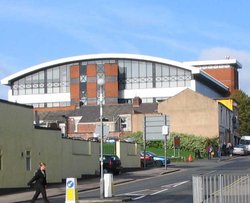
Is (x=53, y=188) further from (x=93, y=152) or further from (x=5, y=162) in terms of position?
(x=93, y=152)

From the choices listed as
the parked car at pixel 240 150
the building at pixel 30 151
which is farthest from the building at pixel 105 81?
the building at pixel 30 151

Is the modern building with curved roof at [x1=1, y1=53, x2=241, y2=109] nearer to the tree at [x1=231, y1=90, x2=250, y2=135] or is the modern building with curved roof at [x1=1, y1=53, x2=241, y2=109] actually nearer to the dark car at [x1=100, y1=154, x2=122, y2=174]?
the tree at [x1=231, y1=90, x2=250, y2=135]

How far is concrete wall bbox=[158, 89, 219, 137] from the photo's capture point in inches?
3575

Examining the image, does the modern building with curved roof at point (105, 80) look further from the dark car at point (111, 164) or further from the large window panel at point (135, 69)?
the dark car at point (111, 164)

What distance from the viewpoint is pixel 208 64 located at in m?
159

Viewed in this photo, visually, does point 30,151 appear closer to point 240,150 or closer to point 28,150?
point 28,150

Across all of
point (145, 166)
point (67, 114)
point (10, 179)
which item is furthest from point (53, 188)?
point (67, 114)

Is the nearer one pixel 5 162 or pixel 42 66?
pixel 5 162

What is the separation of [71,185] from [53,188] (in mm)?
10416

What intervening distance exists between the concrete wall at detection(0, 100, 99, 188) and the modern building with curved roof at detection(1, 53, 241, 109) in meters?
77.8

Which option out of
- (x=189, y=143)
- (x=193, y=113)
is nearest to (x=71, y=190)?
(x=189, y=143)

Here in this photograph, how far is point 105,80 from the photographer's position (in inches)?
4683

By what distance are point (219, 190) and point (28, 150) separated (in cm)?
1883

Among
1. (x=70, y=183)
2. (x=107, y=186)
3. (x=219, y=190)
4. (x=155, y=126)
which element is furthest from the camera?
(x=155, y=126)
